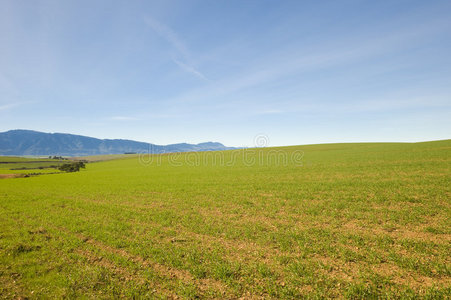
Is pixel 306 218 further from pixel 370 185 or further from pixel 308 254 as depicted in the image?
pixel 370 185

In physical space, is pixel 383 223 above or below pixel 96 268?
above

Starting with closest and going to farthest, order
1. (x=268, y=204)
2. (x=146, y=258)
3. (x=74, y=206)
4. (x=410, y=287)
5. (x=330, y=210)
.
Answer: (x=410, y=287) < (x=146, y=258) < (x=330, y=210) < (x=268, y=204) < (x=74, y=206)

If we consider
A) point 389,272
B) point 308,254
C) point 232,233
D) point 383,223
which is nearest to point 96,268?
point 232,233

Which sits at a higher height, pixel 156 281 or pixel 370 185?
pixel 370 185

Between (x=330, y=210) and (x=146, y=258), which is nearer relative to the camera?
(x=146, y=258)

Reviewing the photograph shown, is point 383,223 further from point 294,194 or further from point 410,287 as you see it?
point 294,194

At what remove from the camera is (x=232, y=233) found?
12.8m

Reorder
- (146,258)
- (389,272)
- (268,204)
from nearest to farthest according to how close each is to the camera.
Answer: (389,272) → (146,258) → (268,204)

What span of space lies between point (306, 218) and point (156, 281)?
10956mm

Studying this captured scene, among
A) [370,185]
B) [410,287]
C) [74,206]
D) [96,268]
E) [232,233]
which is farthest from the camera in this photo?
[370,185]

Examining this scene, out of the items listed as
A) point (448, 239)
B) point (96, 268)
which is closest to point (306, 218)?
point (448, 239)

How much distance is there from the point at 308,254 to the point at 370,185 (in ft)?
59.8

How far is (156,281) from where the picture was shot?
8406mm

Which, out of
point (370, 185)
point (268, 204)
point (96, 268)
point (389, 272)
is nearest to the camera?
point (389, 272)
